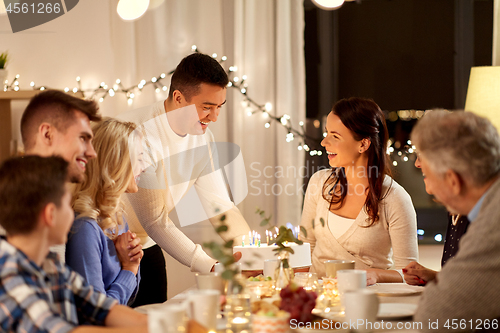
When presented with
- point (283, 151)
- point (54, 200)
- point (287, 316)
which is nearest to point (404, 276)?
point (287, 316)

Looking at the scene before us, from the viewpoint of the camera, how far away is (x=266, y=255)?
1.87 meters

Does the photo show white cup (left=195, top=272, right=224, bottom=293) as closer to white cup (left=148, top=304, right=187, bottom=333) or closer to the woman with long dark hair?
white cup (left=148, top=304, right=187, bottom=333)

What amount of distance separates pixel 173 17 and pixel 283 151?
4.06 feet

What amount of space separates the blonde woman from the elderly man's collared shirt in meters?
0.40

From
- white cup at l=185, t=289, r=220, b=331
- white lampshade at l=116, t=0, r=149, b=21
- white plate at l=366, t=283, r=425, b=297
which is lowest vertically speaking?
white plate at l=366, t=283, r=425, b=297

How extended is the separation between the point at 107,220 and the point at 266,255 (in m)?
Answer: 0.62

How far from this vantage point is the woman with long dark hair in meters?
2.22

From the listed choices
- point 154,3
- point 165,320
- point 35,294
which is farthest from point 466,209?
point 154,3

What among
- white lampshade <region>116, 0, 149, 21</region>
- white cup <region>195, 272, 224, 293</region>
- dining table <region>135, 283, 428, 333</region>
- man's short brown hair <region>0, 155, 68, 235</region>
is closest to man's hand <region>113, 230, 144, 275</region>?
dining table <region>135, 283, 428, 333</region>

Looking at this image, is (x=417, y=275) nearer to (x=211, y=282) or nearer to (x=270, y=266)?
(x=270, y=266)

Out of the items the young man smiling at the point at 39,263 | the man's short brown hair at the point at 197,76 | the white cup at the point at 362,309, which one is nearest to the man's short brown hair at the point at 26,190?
the young man smiling at the point at 39,263

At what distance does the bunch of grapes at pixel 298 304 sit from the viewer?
1.20m

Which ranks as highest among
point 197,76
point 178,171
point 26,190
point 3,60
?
point 3,60

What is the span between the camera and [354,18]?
3.59m
